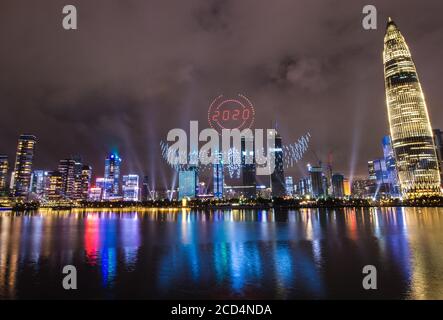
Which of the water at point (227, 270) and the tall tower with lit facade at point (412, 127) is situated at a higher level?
the tall tower with lit facade at point (412, 127)

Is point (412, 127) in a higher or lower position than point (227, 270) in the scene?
higher

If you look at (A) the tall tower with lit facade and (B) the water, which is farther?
(A) the tall tower with lit facade

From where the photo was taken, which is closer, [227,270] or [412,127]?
[227,270]

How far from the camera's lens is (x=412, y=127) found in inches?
7608

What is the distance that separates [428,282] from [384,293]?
3917 mm

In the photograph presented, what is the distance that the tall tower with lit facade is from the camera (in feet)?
629

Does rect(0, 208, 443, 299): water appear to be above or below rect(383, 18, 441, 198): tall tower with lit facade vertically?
below

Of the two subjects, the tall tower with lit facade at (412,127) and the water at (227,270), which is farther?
the tall tower with lit facade at (412,127)

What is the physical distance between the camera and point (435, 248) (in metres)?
31.0

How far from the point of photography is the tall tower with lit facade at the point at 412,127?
19175 centimetres
